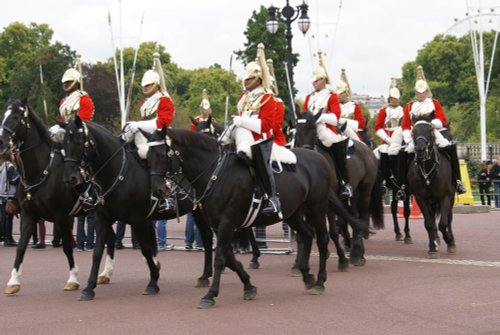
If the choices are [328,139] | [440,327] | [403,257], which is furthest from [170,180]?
[403,257]

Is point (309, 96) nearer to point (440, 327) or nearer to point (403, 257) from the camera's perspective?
point (403, 257)

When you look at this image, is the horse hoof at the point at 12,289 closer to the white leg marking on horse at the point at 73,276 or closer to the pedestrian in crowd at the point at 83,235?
the white leg marking on horse at the point at 73,276

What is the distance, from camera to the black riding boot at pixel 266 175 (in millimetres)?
10797

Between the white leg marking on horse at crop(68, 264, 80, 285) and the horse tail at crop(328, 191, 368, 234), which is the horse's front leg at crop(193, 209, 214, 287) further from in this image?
the horse tail at crop(328, 191, 368, 234)

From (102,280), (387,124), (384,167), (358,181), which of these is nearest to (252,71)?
(102,280)

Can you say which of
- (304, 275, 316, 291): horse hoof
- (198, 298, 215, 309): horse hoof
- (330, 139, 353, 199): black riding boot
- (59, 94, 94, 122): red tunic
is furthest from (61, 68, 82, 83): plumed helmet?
(304, 275, 316, 291): horse hoof

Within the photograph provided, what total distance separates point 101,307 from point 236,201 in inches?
81.6

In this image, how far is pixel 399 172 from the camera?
1795 centimetres

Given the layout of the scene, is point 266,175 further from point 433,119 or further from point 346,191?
point 433,119

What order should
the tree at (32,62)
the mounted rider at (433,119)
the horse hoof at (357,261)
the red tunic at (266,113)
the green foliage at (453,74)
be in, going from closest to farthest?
the red tunic at (266,113) < the horse hoof at (357,261) < the mounted rider at (433,119) < the tree at (32,62) < the green foliage at (453,74)

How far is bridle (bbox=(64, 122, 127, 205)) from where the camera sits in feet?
36.6

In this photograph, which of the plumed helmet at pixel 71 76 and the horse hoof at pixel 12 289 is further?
the plumed helmet at pixel 71 76

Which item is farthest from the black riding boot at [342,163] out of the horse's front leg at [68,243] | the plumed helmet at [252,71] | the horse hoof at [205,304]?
the horse hoof at [205,304]

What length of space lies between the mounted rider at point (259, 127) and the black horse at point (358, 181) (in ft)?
6.09
